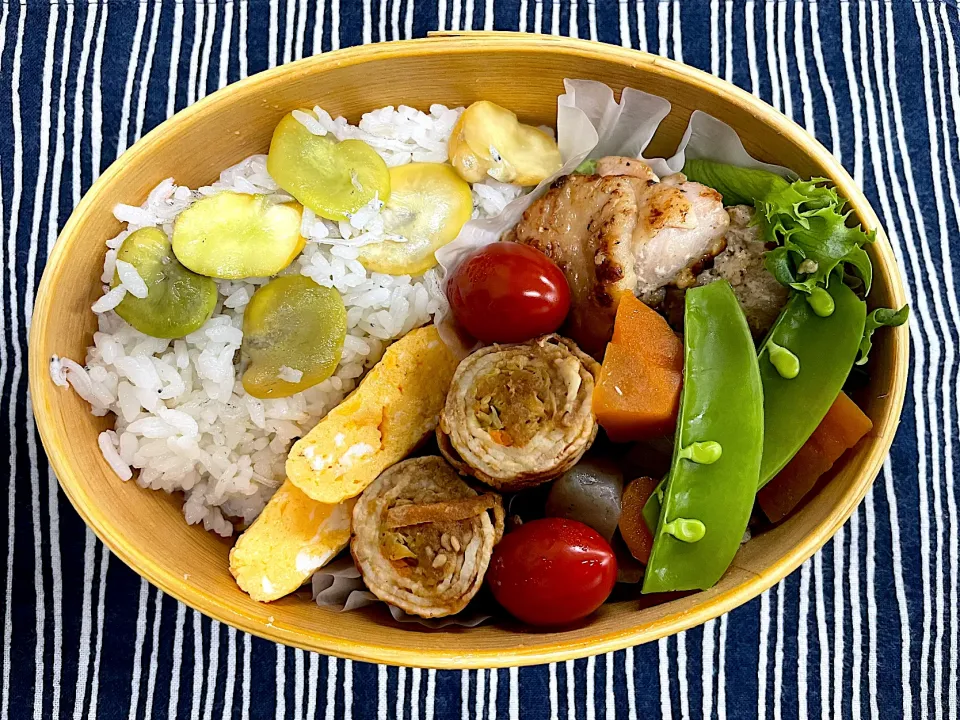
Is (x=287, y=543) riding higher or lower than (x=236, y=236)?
lower

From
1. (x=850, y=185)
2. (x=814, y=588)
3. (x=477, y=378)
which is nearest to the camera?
(x=477, y=378)

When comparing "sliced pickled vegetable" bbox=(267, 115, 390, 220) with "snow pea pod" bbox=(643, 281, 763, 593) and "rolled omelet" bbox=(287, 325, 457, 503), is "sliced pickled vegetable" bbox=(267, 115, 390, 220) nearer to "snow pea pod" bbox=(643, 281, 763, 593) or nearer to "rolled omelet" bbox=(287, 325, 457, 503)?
"rolled omelet" bbox=(287, 325, 457, 503)

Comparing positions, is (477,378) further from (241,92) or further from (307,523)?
(241,92)

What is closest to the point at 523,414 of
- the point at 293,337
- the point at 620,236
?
the point at 620,236

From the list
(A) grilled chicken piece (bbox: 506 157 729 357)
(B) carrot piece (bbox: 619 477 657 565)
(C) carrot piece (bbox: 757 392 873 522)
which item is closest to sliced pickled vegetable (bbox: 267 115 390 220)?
(A) grilled chicken piece (bbox: 506 157 729 357)

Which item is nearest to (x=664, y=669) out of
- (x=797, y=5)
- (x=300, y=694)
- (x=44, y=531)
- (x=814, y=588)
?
(x=814, y=588)

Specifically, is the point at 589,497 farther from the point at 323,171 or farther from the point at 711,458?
the point at 323,171
